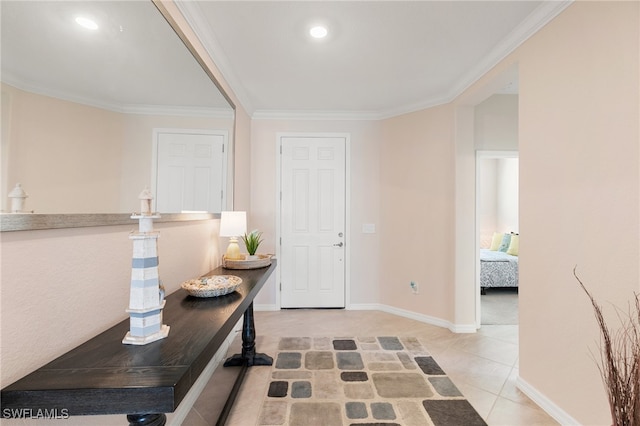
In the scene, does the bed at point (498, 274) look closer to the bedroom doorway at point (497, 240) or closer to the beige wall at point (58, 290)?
the bedroom doorway at point (497, 240)

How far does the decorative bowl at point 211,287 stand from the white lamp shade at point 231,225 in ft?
1.82

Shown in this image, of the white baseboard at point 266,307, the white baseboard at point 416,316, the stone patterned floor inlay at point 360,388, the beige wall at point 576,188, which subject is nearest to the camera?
the beige wall at point 576,188

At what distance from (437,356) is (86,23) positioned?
315 centimetres

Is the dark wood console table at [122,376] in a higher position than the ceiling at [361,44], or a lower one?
lower

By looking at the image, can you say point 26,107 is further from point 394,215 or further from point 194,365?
point 394,215

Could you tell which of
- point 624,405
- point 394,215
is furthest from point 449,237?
point 624,405


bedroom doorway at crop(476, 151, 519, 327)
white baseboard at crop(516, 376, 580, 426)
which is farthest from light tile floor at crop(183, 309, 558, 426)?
bedroom doorway at crop(476, 151, 519, 327)

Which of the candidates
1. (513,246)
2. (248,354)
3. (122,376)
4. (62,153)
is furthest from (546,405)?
(513,246)

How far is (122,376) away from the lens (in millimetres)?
801

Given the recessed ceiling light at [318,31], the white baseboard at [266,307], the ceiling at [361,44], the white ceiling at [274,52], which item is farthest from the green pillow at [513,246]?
the recessed ceiling light at [318,31]

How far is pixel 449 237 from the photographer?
3158 millimetres

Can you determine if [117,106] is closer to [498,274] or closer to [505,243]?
[498,274]

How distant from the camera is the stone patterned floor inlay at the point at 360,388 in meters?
1.79

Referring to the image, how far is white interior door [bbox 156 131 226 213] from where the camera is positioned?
1.52 m
